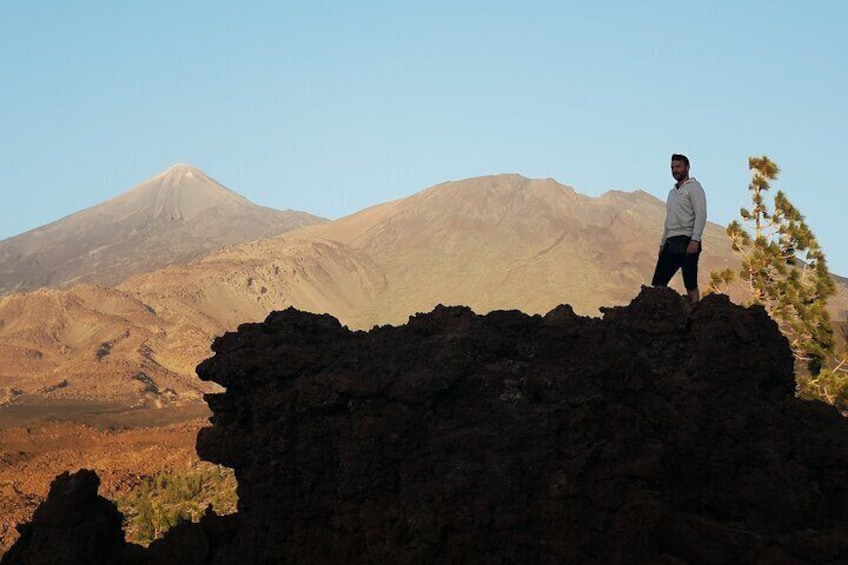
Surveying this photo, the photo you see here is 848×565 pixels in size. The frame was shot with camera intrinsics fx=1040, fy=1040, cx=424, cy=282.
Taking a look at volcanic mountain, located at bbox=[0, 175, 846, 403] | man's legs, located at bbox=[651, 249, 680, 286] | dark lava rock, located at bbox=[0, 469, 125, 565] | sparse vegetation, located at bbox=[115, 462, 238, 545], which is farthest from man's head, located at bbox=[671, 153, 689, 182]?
volcanic mountain, located at bbox=[0, 175, 846, 403]

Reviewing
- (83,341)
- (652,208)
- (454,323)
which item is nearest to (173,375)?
(83,341)

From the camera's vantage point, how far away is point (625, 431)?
18.8 ft

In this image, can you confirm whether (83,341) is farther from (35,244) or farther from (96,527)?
(35,244)

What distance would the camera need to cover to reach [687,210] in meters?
8.66

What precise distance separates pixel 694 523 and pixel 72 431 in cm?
2395

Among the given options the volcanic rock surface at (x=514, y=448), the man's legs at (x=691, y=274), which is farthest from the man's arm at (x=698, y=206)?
the volcanic rock surface at (x=514, y=448)

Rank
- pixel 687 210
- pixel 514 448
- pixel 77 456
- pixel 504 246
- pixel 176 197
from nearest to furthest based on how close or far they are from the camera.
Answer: pixel 514 448 → pixel 687 210 → pixel 77 456 → pixel 504 246 → pixel 176 197

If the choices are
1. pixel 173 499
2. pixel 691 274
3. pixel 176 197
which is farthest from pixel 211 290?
pixel 176 197

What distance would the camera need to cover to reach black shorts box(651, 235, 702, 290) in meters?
8.68

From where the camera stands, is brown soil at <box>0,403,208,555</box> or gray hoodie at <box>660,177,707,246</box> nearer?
gray hoodie at <box>660,177,707,246</box>

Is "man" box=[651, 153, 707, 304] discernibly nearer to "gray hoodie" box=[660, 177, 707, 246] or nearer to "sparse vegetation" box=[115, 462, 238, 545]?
"gray hoodie" box=[660, 177, 707, 246]

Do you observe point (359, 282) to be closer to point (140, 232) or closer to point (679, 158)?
point (140, 232)

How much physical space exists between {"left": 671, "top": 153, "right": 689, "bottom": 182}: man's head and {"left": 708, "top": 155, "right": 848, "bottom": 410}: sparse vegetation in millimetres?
7521

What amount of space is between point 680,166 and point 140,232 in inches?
4489
